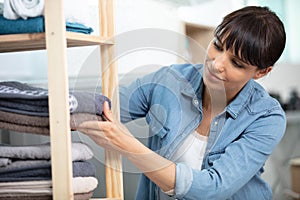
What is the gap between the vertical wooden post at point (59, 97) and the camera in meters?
1.18

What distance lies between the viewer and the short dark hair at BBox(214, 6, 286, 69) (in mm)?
1409

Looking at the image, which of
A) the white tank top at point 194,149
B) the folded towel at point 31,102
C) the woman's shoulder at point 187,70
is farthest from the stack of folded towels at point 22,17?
the white tank top at point 194,149

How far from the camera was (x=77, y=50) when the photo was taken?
6.21ft

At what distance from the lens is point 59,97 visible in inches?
46.7

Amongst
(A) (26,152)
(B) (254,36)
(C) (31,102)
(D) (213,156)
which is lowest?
(D) (213,156)

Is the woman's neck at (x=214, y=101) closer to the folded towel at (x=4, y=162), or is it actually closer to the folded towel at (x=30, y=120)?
the folded towel at (x=30, y=120)

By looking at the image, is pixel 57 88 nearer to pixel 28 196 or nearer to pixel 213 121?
pixel 28 196

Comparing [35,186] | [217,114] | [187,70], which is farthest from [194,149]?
[35,186]

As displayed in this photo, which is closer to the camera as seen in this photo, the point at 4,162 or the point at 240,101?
the point at 4,162

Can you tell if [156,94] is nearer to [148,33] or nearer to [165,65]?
[165,65]

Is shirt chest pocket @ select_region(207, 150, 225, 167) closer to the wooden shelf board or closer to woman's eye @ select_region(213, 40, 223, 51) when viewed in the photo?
woman's eye @ select_region(213, 40, 223, 51)

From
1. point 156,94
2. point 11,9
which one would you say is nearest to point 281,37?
point 156,94

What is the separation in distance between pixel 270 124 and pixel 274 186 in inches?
96.0

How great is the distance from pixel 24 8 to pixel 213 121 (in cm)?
62
